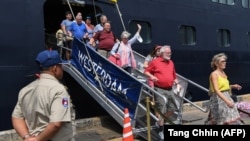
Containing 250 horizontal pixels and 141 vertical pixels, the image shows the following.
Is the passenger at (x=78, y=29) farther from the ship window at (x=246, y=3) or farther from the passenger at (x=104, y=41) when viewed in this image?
the ship window at (x=246, y=3)

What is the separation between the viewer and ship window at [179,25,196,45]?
41.3 feet

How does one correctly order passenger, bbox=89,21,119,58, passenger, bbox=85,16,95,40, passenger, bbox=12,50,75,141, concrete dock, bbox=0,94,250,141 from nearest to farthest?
1. passenger, bbox=12,50,75,141
2. concrete dock, bbox=0,94,250,141
3. passenger, bbox=89,21,119,58
4. passenger, bbox=85,16,95,40

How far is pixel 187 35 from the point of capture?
12.9 m

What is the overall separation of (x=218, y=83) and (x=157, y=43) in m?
5.40

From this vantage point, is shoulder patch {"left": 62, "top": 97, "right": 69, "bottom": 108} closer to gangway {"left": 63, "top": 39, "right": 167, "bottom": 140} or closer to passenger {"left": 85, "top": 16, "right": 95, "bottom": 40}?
gangway {"left": 63, "top": 39, "right": 167, "bottom": 140}

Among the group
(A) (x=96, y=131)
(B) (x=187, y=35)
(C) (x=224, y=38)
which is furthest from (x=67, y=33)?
(C) (x=224, y=38)

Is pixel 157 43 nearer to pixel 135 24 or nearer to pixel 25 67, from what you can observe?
pixel 135 24

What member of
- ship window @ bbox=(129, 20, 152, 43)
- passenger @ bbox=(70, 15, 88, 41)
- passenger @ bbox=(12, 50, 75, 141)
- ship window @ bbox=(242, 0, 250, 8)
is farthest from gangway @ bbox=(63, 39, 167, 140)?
ship window @ bbox=(242, 0, 250, 8)

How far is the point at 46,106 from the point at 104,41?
18.3 feet

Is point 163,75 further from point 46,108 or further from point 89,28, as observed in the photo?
point 46,108

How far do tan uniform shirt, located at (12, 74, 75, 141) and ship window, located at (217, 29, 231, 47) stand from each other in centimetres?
1181

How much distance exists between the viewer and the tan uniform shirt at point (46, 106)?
3.24m

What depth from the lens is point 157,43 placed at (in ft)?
37.9

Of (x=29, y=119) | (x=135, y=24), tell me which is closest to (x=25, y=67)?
(x=135, y=24)
